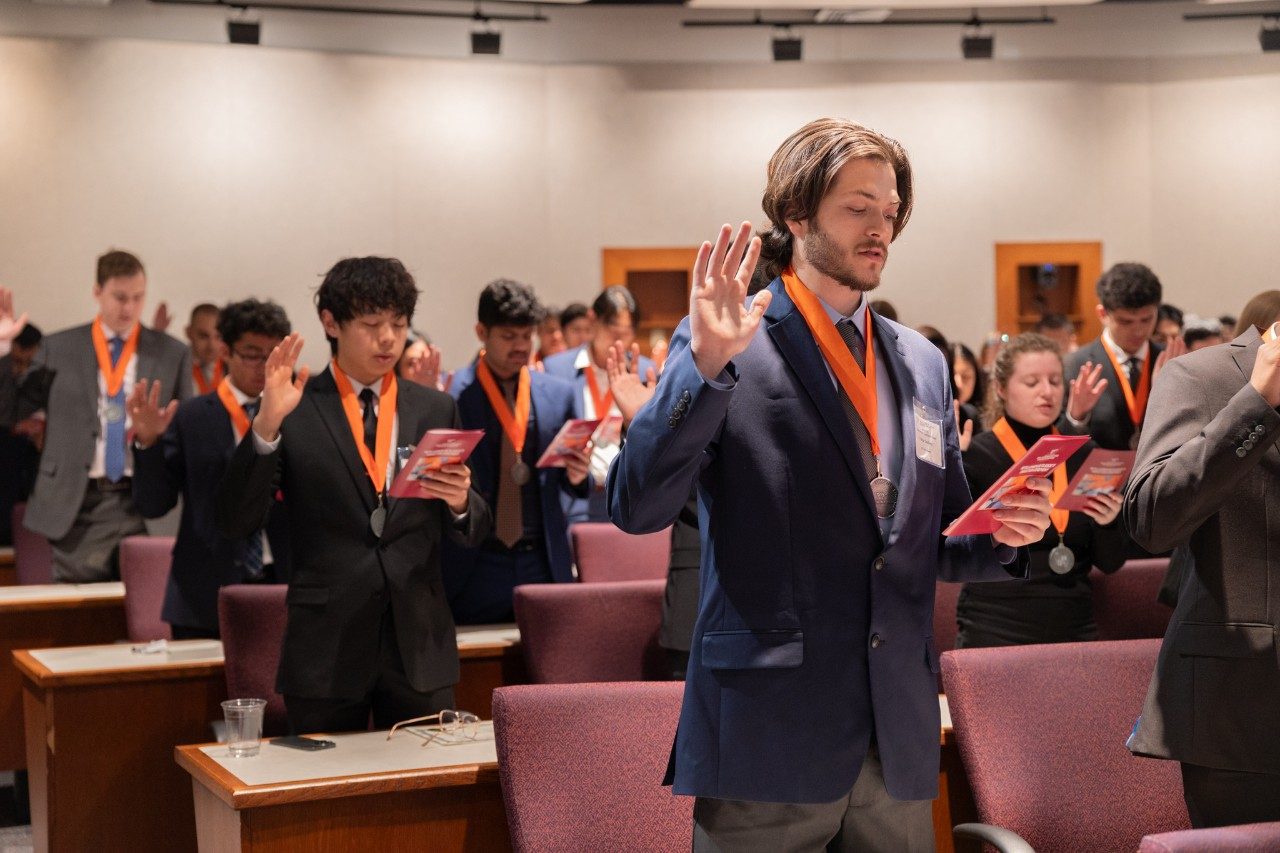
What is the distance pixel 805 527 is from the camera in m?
2.04

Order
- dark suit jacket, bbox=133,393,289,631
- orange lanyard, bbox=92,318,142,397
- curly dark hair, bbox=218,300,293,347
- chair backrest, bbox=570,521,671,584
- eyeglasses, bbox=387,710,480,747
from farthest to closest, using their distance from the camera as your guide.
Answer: orange lanyard, bbox=92,318,142,397 < curly dark hair, bbox=218,300,293,347 < chair backrest, bbox=570,521,671,584 < dark suit jacket, bbox=133,393,289,631 < eyeglasses, bbox=387,710,480,747

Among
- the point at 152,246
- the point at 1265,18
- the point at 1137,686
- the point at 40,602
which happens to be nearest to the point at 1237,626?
the point at 1137,686

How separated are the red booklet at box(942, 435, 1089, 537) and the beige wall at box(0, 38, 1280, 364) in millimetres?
8670

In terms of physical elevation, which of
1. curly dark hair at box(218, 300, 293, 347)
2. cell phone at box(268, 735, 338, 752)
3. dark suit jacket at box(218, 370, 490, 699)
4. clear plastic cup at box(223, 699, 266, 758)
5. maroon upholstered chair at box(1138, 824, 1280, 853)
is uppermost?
curly dark hair at box(218, 300, 293, 347)

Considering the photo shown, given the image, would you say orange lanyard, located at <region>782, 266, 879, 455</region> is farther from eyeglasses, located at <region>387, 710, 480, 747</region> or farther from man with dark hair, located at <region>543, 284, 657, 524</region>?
man with dark hair, located at <region>543, 284, 657, 524</region>

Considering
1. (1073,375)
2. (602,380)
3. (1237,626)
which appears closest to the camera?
(1237,626)

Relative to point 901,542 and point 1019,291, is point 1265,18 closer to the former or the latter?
point 1019,291

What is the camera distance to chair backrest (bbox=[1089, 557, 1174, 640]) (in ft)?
13.4

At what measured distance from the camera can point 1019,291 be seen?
11.4 m

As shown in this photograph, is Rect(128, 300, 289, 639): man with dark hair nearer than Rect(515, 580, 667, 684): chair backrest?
No

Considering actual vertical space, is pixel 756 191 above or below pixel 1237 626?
above

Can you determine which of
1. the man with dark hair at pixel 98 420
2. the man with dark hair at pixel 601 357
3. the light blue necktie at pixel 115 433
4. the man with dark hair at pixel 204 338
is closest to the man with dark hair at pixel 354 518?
the man with dark hair at pixel 601 357

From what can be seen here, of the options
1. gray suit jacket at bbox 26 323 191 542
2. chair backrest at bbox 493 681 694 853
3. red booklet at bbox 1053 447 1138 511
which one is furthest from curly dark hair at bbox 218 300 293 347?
red booklet at bbox 1053 447 1138 511

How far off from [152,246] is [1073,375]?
667 cm
